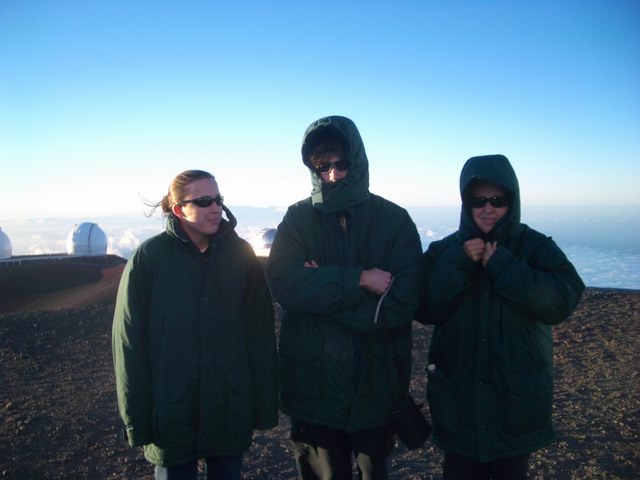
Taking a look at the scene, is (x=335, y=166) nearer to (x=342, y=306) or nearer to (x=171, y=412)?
(x=342, y=306)

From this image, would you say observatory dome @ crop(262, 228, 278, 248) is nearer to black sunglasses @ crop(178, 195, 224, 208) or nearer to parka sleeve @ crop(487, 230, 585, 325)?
black sunglasses @ crop(178, 195, 224, 208)

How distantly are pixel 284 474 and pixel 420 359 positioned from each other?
3390 mm

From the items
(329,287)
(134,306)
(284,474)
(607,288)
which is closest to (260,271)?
(329,287)

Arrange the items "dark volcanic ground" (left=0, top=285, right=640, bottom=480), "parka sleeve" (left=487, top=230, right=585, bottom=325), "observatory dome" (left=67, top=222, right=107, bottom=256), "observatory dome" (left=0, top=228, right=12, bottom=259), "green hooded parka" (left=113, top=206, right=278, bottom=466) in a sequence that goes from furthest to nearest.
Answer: "observatory dome" (left=0, top=228, right=12, bottom=259) < "observatory dome" (left=67, top=222, right=107, bottom=256) < "dark volcanic ground" (left=0, top=285, right=640, bottom=480) < "green hooded parka" (left=113, top=206, right=278, bottom=466) < "parka sleeve" (left=487, top=230, right=585, bottom=325)

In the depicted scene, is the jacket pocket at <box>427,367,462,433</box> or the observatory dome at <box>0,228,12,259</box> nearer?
the jacket pocket at <box>427,367,462,433</box>

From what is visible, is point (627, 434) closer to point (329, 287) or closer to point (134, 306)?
point (329, 287)

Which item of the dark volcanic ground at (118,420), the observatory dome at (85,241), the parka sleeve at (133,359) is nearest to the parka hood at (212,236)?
the parka sleeve at (133,359)

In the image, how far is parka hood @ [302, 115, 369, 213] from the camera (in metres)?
2.68

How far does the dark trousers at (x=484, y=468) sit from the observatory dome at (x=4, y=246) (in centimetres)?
2791

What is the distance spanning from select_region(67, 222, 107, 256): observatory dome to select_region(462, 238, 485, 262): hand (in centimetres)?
2468

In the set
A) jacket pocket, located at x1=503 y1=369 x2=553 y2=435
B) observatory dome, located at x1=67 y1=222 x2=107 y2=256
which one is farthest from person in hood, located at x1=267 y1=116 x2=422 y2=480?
observatory dome, located at x1=67 y1=222 x2=107 y2=256

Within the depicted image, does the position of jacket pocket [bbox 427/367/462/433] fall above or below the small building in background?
above

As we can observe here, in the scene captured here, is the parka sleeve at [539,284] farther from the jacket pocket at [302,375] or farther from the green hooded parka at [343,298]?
the jacket pocket at [302,375]

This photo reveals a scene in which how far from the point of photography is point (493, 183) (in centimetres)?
259
